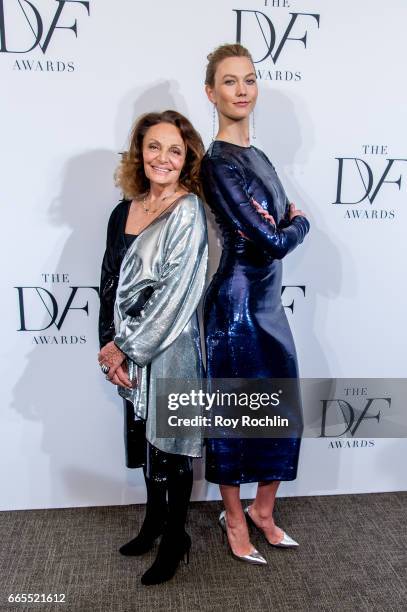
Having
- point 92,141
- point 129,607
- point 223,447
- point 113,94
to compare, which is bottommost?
point 129,607

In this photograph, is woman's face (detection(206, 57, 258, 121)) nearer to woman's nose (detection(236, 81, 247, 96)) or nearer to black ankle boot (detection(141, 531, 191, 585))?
woman's nose (detection(236, 81, 247, 96))

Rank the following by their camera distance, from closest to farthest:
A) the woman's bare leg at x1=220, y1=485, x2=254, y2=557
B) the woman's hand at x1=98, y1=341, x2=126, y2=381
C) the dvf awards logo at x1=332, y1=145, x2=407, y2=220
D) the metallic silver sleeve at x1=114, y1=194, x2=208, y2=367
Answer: the metallic silver sleeve at x1=114, y1=194, x2=208, y2=367, the woman's hand at x1=98, y1=341, x2=126, y2=381, the woman's bare leg at x1=220, y1=485, x2=254, y2=557, the dvf awards logo at x1=332, y1=145, x2=407, y2=220

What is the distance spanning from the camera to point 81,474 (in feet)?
8.54

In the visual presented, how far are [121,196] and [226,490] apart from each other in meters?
1.09

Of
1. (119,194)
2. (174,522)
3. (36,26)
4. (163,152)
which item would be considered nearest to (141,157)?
(163,152)

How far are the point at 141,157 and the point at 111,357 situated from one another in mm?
628

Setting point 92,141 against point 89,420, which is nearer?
point 92,141

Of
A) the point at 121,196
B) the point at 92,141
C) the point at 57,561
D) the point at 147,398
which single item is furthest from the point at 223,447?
the point at 92,141

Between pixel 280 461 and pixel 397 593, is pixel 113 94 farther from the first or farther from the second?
pixel 397 593

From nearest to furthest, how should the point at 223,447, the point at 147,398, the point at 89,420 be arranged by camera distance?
1. the point at 147,398
2. the point at 223,447
3. the point at 89,420

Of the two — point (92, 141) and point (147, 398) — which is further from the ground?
point (92, 141)

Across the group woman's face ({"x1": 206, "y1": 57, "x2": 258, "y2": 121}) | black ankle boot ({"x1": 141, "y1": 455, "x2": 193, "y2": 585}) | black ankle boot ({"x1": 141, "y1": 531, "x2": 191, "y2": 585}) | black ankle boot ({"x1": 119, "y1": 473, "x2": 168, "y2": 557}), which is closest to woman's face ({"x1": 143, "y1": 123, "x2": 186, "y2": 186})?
woman's face ({"x1": 206, "y1": 57, "x2": 258, "y2": 121})

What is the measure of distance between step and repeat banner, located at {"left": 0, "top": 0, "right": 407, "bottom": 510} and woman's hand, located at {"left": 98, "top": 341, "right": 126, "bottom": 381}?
39 centimetres

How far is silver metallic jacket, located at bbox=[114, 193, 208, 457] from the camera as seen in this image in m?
1.92
